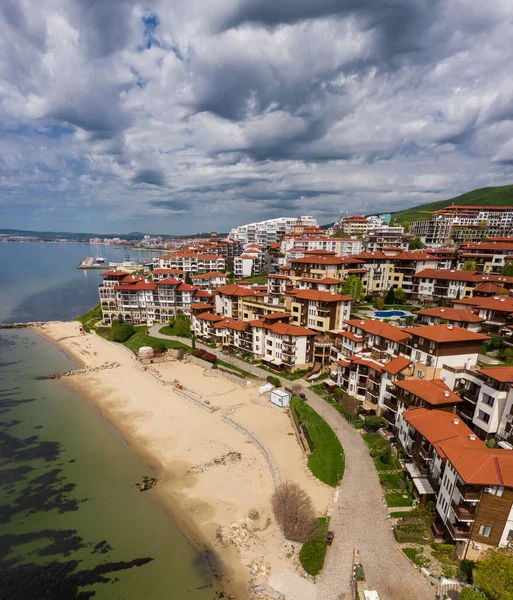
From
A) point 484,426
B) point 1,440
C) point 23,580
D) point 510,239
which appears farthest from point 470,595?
point 510,239

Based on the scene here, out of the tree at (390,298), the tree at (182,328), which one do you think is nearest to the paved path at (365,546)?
the tree at (390,298)

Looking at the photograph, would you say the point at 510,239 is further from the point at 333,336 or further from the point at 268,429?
the point at 268,429

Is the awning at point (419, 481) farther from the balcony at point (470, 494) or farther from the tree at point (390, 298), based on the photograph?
the tree at point (390, 298)

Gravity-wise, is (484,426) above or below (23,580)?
above

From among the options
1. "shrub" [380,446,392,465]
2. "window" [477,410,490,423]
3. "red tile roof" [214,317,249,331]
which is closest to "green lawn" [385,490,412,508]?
"shrub" [380,446,392,465]

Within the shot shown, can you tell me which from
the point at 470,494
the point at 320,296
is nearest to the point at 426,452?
the point at 470,494

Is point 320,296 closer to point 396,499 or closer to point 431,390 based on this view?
point 431,390

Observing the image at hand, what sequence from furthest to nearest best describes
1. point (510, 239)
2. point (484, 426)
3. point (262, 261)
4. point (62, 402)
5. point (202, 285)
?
point (262, 261) → point (202, 285) → point (510, 239) → point (62, 402) → point (484, 426)
